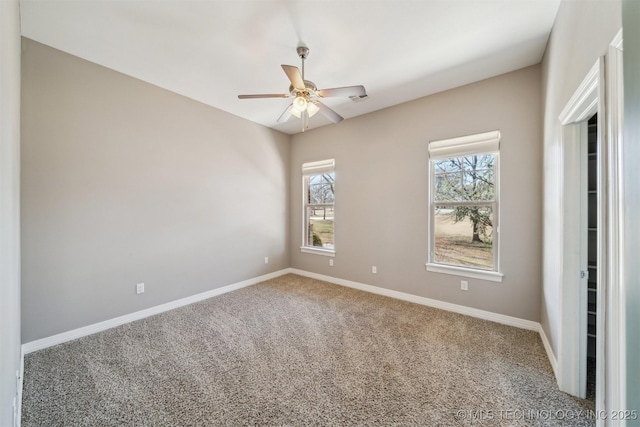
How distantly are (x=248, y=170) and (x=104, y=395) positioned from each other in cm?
320

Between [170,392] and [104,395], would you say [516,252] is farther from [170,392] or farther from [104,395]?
[104,395]

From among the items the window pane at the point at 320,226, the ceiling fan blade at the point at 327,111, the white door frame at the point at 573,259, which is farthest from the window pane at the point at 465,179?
the window pane at the point at 320,226

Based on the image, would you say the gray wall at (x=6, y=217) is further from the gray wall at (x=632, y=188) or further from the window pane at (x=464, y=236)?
the window pane at (x=464, y=236)

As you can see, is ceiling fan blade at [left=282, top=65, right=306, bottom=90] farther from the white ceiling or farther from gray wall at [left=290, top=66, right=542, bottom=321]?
gray wall at [left=290, top=66, right=542, bottom=321]

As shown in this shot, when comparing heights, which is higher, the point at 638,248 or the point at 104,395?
the point at 638,248

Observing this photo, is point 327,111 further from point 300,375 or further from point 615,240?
point 300,375

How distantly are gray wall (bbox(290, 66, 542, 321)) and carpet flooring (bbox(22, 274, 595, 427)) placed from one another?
1.92 feet

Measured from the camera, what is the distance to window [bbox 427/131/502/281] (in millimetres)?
2910

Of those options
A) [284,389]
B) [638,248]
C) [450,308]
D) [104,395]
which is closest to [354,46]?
[638,248]

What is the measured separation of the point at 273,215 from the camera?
467cm

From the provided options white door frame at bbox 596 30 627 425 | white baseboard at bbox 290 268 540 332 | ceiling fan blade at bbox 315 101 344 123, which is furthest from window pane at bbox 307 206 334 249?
white door frame at bbox 596 30 627 425

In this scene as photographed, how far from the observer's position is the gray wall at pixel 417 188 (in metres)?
2.65

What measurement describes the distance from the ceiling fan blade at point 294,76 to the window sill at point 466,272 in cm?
271

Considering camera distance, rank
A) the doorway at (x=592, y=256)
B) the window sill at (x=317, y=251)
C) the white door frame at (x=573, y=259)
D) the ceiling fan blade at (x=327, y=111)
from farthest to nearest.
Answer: the window sill at (x=317, y=251), the ceiling fan blade at (x=327, y=111), the doorway at (x=592, y=256), the white door frame at (x=573, y=259)
